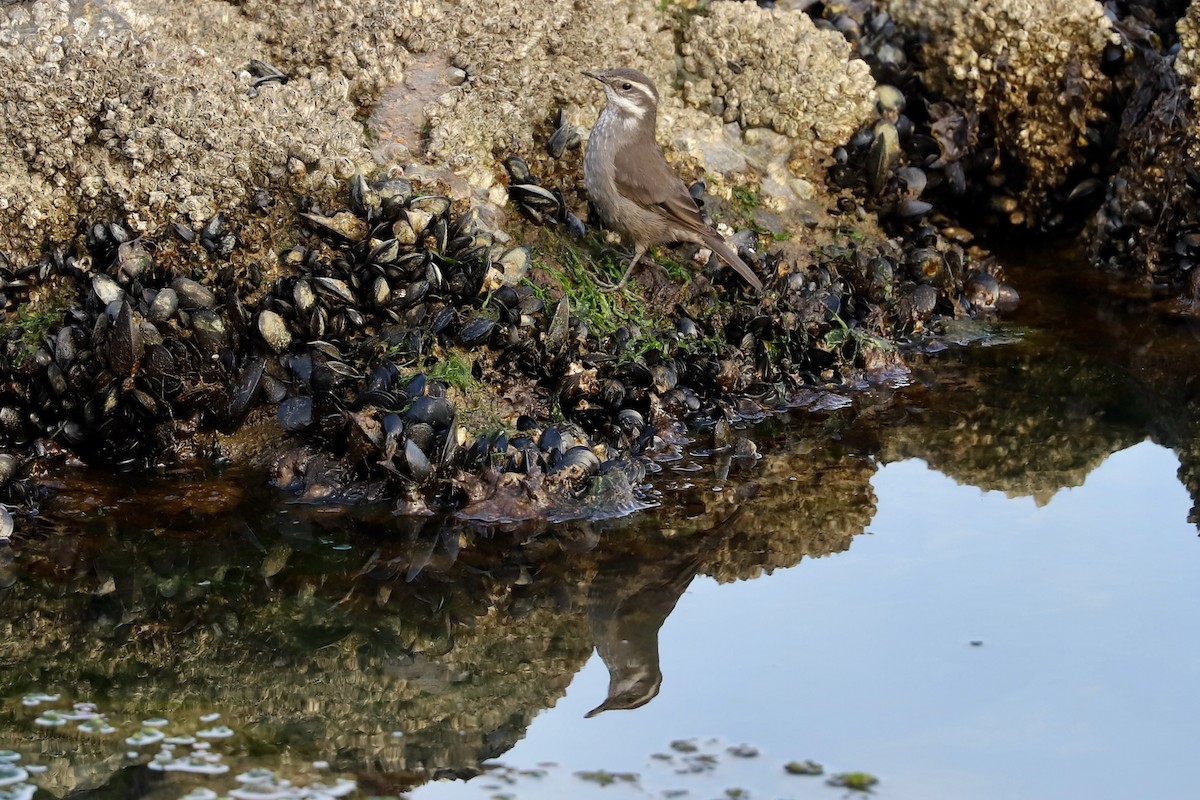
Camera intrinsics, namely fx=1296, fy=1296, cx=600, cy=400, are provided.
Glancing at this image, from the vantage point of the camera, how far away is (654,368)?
23.8 feet

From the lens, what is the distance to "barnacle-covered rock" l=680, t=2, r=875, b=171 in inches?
347

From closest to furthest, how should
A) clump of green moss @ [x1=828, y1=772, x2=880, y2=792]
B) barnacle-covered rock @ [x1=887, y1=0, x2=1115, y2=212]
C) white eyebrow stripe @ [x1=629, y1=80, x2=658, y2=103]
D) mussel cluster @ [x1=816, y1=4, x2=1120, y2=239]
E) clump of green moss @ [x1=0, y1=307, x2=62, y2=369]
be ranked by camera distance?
1. clump of green moss @ [x1=828, y1=772, x2=880, y2=792]
2. clump of green moss @ [x1=0, y1=307, x2=62, y2=369]
3. white eyebrow stripe @ [x1=629, y1=80, x2=658, y2=103]
4. mussel cluster @ [x1=816, y1=4, x2=1120, y2=239]
5. barnacle-covered rock @ [x1=887, y1=0, x2=1115, y2=212]

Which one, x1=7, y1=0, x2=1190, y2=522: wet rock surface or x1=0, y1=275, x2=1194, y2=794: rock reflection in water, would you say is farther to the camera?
x1=7, y1=0, x2=1190, y2=522: wet rock surface

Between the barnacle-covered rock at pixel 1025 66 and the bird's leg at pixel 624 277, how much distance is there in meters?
3.31

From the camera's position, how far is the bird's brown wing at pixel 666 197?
7531 millimetres

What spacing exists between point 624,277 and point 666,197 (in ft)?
1.76

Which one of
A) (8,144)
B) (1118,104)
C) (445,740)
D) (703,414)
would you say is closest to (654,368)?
(703,414)

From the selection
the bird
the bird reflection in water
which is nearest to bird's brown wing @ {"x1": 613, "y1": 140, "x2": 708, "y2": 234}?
the bird

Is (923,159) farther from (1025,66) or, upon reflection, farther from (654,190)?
(654,190)

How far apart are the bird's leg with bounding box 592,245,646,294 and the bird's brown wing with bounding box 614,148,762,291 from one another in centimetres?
30

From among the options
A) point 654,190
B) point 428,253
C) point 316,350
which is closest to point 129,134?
point 316,350

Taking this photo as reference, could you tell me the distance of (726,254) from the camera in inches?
302

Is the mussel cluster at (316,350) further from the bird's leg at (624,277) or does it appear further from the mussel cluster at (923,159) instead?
the mussel cluster at (923,159)

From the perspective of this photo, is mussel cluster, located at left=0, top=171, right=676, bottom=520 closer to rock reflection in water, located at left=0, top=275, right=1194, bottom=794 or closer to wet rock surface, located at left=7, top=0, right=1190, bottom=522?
wet rock surface, located at left=7, top=0, right=1190, bottom=522
